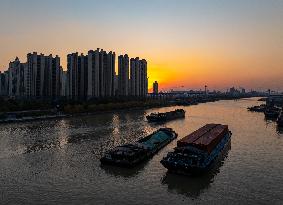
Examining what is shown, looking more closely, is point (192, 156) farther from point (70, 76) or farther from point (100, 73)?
point (70, 76)

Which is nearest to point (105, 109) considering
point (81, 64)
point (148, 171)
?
point (81, 64)

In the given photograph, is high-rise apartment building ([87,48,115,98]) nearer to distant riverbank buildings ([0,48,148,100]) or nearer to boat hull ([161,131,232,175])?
distant riverbank buildings ([0,48,148,100])

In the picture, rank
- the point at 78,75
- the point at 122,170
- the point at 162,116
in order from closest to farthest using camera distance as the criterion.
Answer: the point at 122,170 < the point at 162,116 < the point at 78,75

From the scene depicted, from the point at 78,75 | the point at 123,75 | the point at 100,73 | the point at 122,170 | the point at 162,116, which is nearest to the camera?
the point at 122,170

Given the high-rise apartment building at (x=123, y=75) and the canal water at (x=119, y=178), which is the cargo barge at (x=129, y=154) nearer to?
the canal water at (x=119, y=178)

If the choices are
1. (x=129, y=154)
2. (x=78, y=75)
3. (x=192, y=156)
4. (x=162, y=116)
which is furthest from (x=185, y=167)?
(x=78, y=75)

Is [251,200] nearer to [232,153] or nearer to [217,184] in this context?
[217,184]

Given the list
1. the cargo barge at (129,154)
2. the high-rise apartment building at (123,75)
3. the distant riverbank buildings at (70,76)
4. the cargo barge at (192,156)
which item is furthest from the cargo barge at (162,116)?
the high-rise apartment building at (123,75)

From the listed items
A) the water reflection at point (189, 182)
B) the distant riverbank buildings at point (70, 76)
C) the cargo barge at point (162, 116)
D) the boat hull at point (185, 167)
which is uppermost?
the distant riverbank buildings at point (70, 76)

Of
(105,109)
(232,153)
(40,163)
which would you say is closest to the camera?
(40,163)
